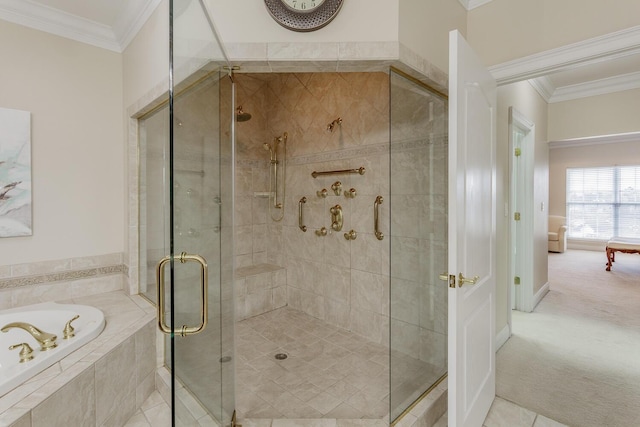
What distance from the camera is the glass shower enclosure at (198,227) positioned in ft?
3.34

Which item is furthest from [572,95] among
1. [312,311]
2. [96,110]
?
[96,110]

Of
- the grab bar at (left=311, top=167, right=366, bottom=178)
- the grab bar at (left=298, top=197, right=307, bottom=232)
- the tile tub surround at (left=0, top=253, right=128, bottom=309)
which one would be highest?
the grab bar at (left=311, top=167, right=366, bottom=178)

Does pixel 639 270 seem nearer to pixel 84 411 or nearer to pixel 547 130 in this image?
pixel 547 130

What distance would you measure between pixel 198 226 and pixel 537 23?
2.25 meters

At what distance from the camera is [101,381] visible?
166 cm

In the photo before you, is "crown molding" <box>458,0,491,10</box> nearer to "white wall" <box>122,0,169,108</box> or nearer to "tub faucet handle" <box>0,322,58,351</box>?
"white wall" <box>122,0,169,108</box>

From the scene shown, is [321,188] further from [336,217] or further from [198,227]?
[198,227]

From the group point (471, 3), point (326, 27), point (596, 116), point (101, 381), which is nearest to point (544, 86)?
point (596, 116)

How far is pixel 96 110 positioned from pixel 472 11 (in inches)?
120

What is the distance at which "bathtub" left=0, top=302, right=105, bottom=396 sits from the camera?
142cm

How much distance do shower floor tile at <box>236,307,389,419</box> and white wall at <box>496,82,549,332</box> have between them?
1.27 meters

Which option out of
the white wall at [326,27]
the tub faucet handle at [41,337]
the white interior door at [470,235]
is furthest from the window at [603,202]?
the tub faucet handle at [41,337]

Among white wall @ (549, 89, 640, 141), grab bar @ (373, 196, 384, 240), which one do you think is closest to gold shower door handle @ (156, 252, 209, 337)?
grab bar @ (373, 196, 384, 240)

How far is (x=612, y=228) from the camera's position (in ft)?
24.2
